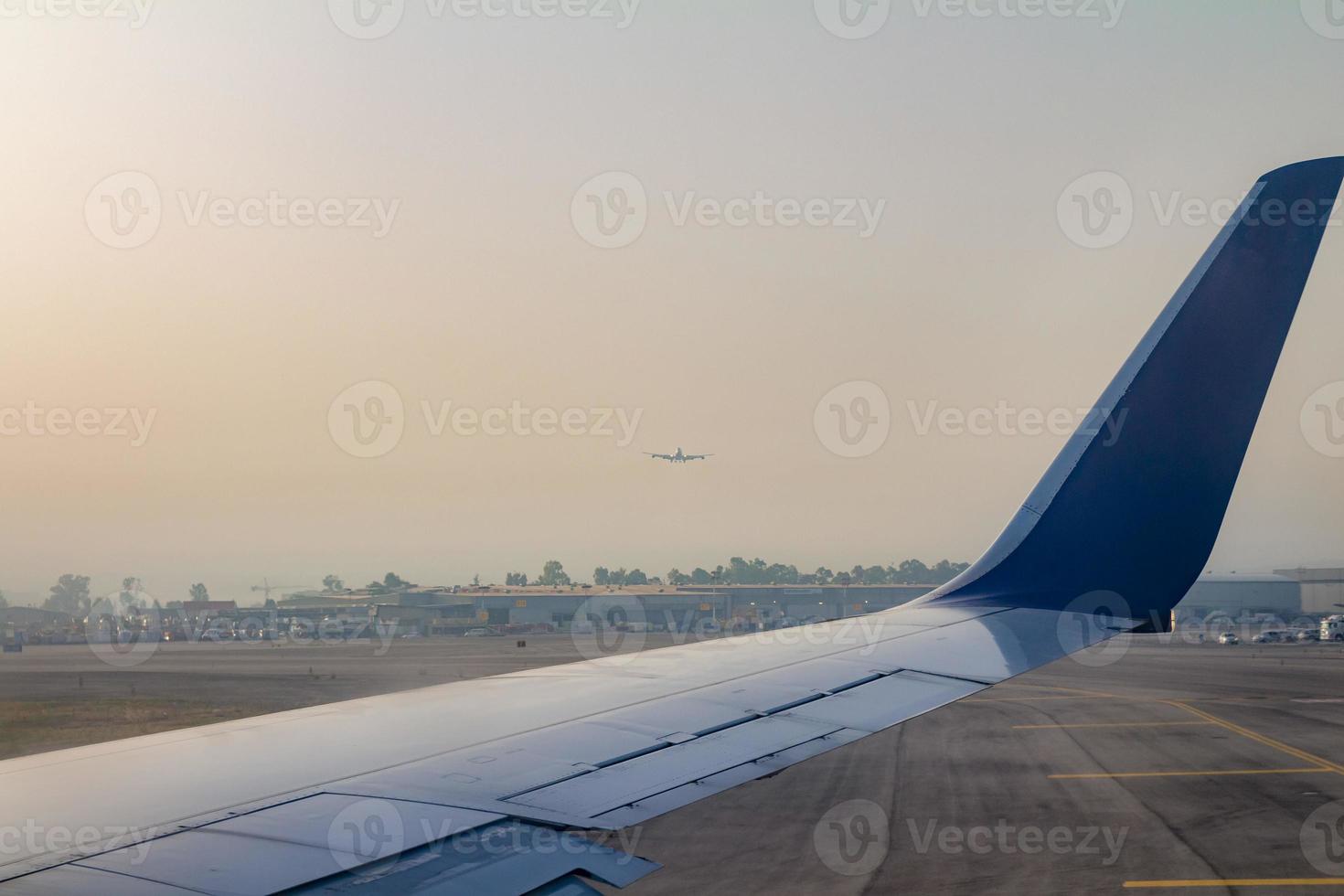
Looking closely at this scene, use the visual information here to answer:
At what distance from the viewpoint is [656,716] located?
161 inches

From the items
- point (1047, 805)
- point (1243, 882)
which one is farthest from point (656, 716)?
point (1047, 805)

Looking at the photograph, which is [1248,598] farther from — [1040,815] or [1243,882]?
[1243,882]

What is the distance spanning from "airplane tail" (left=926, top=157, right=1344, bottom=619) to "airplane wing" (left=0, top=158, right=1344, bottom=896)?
10 millimetres

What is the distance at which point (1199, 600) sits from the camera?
313ft


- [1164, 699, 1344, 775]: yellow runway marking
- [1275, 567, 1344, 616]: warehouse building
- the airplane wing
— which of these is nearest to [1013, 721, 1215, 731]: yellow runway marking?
[1164, 699, 1344, 775]: yellow runway marking

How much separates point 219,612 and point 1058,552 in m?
83.0

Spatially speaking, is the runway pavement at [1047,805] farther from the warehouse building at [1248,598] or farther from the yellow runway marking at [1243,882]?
the warehouse building at [1248,598]

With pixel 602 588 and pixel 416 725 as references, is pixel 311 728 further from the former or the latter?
pixel 602 588

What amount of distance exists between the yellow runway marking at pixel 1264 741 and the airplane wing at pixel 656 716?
13376 mm

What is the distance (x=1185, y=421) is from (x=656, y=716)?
10.00ft

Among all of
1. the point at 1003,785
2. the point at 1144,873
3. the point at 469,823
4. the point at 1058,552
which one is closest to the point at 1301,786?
the point at 1003,785

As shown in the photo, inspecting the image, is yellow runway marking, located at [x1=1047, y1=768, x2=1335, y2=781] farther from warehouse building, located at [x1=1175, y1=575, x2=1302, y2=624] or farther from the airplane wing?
warehouse building, located at [x1=1175, y1=575, x2=1302, y2=624]

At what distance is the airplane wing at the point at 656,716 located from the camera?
101 inches

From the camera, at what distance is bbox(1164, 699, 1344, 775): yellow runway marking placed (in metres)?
15.9
